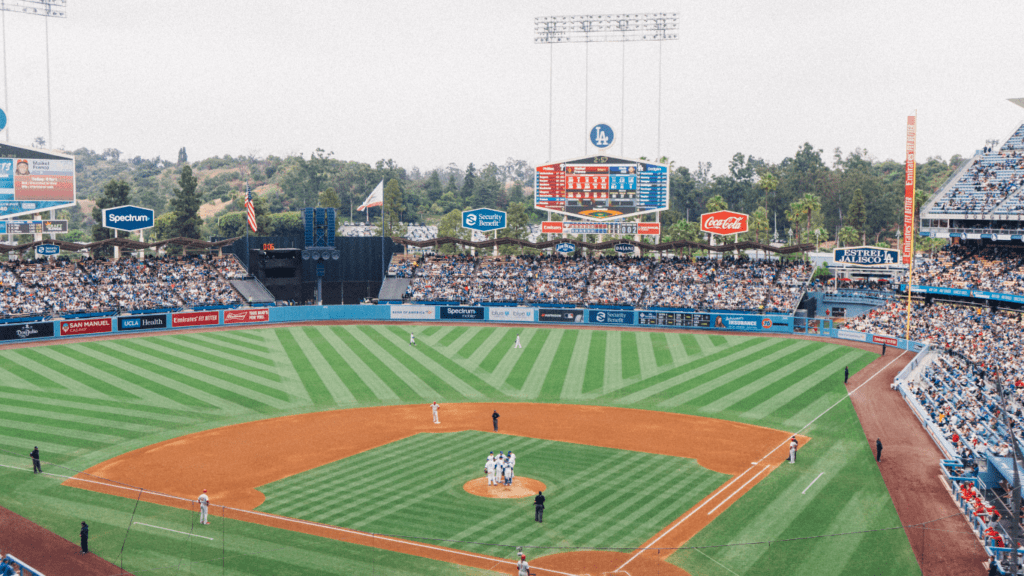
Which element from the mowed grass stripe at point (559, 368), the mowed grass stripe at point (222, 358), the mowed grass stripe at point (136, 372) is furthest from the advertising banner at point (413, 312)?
the mowed grass stripe at point (136, 372)

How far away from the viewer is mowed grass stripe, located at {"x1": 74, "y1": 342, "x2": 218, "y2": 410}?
3978 cm

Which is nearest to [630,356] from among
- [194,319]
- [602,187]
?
[602,187]

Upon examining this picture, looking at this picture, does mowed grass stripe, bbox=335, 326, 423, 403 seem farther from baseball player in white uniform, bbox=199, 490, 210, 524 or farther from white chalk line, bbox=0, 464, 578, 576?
baseball player in white uniform, bbox=199, 490, 210, 524

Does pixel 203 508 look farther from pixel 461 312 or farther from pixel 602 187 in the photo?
pixel 602 187

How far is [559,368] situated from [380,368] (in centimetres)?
1134

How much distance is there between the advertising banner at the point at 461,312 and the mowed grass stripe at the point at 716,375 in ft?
74.2

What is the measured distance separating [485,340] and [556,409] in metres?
19.8

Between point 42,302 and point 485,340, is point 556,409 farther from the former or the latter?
point 42,302

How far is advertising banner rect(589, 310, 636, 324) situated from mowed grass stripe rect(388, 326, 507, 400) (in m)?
16.7

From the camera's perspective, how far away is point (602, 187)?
70812 millimetres

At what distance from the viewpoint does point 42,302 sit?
188 ft

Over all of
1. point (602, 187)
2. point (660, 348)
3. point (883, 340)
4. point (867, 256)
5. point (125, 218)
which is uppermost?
point (602, 187)

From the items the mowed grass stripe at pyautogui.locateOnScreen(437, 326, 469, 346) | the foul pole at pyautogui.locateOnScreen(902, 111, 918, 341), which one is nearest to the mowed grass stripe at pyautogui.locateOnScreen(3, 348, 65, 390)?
the mowed grass stripe at pyautogui.locateOnScreen(437, 326, 469, 346)

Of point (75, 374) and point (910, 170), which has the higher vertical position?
point (910, 170)
